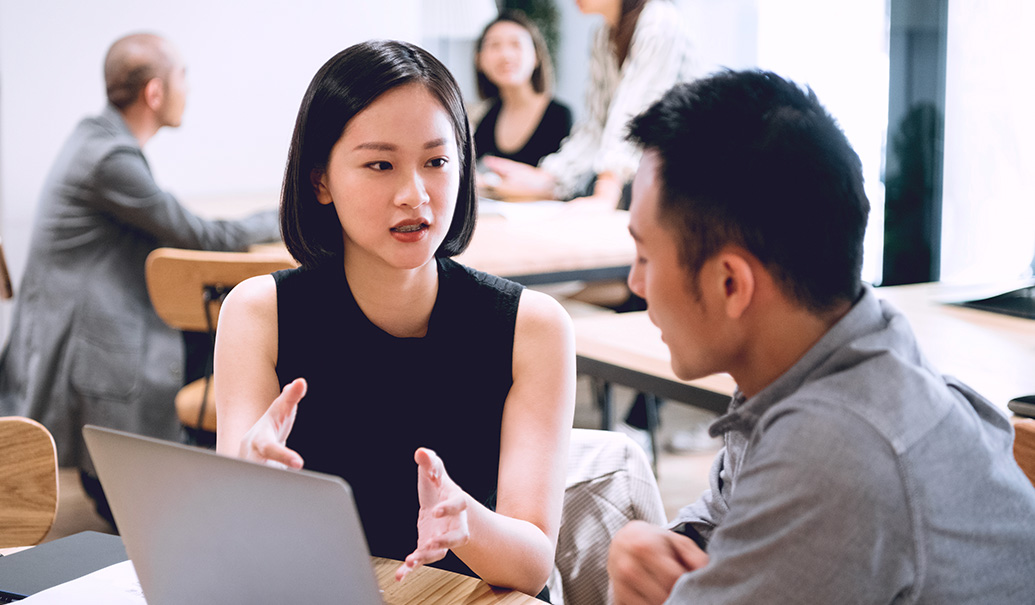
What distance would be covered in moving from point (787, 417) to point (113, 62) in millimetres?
2626

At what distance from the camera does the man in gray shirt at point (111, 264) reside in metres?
2.71

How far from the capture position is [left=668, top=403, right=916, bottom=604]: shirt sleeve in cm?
59

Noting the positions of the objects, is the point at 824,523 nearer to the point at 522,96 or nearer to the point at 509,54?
the point at 509,54

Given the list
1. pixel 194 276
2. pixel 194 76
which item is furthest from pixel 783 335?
pixel 194 76

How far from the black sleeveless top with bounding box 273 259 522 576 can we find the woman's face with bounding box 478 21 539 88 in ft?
10.1

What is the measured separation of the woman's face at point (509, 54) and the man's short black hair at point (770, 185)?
3.52m

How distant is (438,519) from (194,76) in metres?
3.88

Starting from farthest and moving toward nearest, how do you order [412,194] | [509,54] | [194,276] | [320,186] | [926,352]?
[509,54] < [194,276] < [926,352] < [320,186] < [412,194]

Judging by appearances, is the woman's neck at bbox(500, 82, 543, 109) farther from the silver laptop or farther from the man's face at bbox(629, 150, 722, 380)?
the silver laptop

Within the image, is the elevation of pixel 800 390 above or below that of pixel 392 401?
above

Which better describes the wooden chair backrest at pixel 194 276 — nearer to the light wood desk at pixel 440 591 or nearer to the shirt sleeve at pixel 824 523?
the light wood desk at pixel 440 591

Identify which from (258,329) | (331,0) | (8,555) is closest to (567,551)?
(258,329)

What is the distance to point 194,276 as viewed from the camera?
227 centimetres

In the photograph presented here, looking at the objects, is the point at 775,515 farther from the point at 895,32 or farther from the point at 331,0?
the point at 331,0
